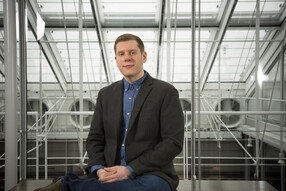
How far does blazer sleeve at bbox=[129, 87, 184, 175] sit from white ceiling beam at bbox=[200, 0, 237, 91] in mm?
764

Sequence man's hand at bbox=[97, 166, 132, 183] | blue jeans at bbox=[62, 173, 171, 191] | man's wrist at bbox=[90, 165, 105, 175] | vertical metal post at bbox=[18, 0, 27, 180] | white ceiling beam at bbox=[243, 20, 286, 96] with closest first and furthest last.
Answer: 1. blue jeans at bbox=[62, 173, 171, 191]
2. man's hand at bbox=[97, 166, 132, 183]
3. man's wrist at bbox=[90, 165, 105, 175]
4. white ceiling beam at bbox=[243, 20, 286, 96]
5. vertical metal post at bbox=[18, 0, 27, 180]

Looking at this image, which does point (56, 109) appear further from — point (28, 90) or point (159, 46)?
point (159, 46)

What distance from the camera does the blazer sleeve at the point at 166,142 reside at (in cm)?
135

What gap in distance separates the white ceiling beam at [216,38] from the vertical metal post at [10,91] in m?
1.28

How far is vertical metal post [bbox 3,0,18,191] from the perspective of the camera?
2.08 metres

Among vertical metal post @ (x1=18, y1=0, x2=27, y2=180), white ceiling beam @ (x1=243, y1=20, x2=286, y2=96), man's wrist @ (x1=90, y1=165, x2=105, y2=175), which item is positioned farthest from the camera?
vertical metal post @ (x1=18, y1=0, x2=27, y2=180)

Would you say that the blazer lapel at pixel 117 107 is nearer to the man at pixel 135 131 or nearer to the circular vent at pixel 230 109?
the man at pixel 135 131

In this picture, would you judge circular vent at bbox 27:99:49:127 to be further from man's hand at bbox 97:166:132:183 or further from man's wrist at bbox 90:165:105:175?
man's hand at bbox 97:166:132:183

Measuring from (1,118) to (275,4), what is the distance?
2046mm

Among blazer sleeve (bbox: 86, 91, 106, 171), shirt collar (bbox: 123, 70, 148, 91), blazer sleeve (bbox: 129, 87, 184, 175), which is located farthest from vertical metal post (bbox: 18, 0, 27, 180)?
blazer sleeve (bbox: 129, 87, 184, 175)

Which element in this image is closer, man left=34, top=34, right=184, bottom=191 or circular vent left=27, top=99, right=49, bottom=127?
man left=34, top=34, right=184, bottom=191

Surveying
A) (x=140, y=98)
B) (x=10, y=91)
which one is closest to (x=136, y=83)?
(x=140, y=98)

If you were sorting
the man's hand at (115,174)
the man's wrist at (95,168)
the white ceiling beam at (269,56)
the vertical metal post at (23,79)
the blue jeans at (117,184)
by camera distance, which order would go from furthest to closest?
the vertical metal post at (23,79)
the white ceiling beam at (269,56)
the man's wrist at (95,168)
the man's hand at (115,174)
the blue jeans at (117,184)

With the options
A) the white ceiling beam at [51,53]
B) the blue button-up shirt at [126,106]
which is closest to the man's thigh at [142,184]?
the blue button-up shirt at [126,106]
